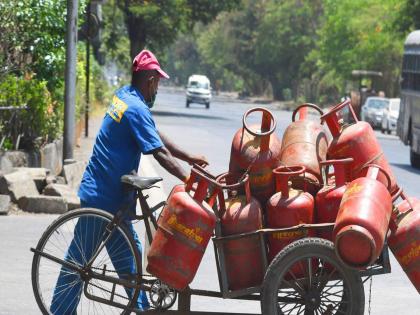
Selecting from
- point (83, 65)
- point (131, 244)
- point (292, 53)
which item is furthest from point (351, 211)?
point (292, 53)

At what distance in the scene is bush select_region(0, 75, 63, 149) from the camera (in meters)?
16.7

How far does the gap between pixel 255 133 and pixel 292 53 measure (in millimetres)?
99816

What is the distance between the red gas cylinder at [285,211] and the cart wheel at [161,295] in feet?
2.03

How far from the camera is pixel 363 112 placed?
55219 mm

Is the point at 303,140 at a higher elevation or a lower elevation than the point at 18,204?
higher

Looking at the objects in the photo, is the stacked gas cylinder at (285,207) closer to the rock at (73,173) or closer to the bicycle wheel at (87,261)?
the bicycle wheel at (87,261)

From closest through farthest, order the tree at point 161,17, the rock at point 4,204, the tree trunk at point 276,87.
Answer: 1. the rock at point 4,204
2. the tree at point 161,17
3. the tree trunk at point 276,87

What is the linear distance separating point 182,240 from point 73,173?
32.3ft

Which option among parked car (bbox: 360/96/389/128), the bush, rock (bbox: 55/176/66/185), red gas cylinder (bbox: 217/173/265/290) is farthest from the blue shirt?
parked car (bbox: 360/96/389/128)

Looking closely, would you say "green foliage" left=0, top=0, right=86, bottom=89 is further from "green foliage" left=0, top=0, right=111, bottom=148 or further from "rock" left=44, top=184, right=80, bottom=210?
"rock" left=44, top=184, right=80, bottom=210

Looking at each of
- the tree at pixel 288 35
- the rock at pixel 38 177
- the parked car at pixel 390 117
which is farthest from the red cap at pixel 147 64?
the tree at pixel 288 35

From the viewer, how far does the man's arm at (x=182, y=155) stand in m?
7.44

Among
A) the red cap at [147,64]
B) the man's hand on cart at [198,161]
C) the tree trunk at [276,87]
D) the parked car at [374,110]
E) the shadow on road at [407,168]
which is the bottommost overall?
the tree trunk at [276,87]

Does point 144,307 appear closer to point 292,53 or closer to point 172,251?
point 172,251
